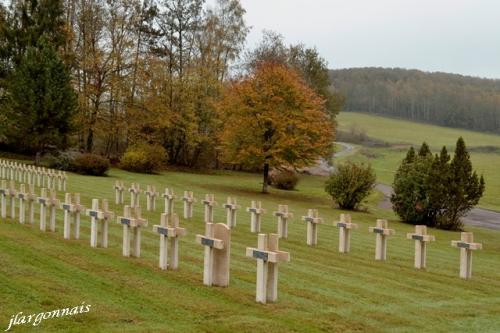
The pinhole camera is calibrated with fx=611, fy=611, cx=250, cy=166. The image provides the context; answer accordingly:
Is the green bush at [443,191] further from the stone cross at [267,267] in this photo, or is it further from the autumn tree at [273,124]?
the stone cross at [267,267]

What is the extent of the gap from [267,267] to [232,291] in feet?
2.26

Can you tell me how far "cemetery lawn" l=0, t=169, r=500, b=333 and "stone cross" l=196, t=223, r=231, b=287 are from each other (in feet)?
0.72

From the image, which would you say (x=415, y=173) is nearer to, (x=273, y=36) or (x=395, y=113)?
(x=273, y=36)

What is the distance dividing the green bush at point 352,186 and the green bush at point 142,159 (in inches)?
598

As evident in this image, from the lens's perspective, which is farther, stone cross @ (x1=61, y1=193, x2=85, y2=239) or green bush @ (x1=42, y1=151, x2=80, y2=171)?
green bush @ (x1=42, y1=151, x2=80, y2=171)

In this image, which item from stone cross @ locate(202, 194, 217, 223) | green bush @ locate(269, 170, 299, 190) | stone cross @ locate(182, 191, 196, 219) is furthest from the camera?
green bush @ locate(269, 170, 299, 190)

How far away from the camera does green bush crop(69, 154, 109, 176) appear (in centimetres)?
3484

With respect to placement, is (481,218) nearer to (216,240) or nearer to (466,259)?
(466,259)

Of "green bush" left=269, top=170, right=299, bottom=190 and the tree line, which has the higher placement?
the tree line

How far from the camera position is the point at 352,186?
30.6 meters

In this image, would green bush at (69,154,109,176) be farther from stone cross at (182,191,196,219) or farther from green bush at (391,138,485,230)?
stone cross at (182,191,196,219)

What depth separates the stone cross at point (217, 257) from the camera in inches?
343

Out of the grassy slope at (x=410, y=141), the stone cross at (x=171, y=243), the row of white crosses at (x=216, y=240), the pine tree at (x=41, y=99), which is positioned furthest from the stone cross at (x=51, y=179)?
the grassy slope at (x=410, y=141)

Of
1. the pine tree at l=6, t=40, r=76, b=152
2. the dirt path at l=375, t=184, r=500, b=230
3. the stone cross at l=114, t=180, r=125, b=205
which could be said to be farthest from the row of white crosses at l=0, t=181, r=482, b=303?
the pine tree at l=6, t=40, r=76, b=152
